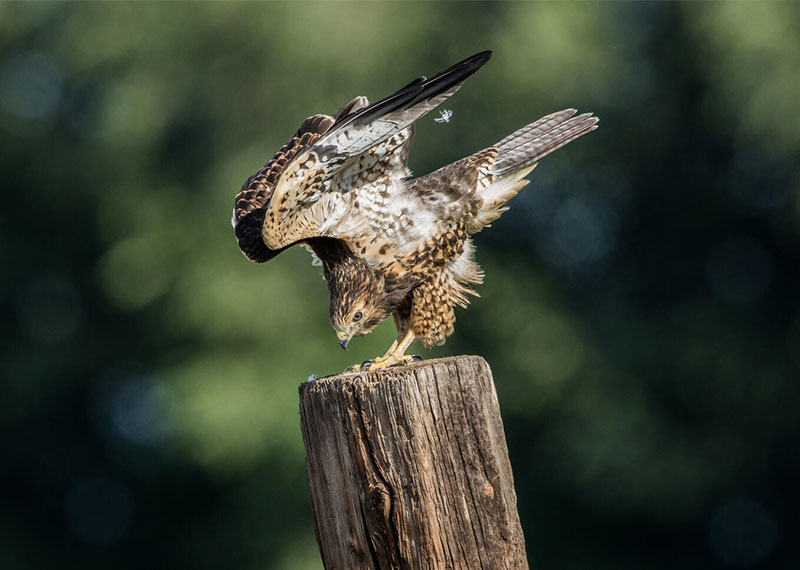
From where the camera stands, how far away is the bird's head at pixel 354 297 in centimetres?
363

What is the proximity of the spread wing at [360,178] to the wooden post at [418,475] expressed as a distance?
108 centimetres

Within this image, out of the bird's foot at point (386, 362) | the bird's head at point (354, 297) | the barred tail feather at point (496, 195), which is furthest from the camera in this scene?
the barred tail feather at point (496, 195)

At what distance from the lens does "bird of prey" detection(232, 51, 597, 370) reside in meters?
3.44

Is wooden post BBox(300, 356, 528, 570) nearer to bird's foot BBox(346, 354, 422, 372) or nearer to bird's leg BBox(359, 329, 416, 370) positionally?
bird's leg BBox(359, 329, 416, 370)

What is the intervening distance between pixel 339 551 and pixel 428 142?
6773 millimetres

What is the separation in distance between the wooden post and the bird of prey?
89cm

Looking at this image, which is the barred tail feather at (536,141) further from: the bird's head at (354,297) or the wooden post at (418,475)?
the wooden post at (418,475)

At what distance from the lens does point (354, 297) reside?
3627mm

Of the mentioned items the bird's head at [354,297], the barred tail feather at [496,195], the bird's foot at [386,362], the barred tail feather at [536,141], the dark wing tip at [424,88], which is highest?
the dark wing tip at [424,88]

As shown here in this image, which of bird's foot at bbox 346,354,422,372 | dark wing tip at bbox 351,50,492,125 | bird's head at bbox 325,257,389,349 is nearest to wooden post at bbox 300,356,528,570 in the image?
bird's foot at bbox 346,354,422,372

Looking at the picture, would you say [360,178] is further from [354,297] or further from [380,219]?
[354,297]

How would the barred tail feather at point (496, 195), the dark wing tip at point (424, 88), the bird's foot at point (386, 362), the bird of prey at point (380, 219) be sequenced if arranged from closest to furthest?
the dark wing tip at point (424, 88) → the bird's foot at point (386, 362) → the bird of prey at point (380, 219) → the barred tail feather at point (496, 195)

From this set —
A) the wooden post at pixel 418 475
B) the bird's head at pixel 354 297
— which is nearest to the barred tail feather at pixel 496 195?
the bird's head at pixel 354 297

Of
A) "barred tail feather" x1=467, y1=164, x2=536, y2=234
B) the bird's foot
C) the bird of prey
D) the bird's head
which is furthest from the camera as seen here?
"barred tail feather" x1=467, y1=164, x2=536, y2=234
